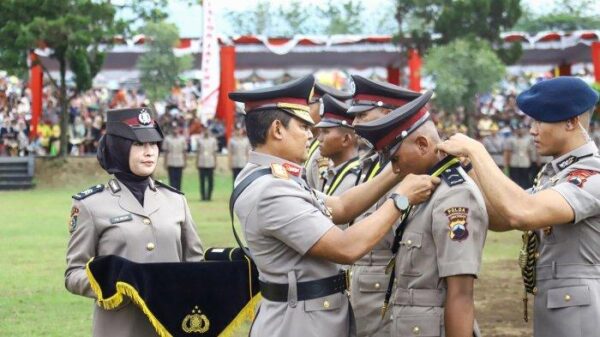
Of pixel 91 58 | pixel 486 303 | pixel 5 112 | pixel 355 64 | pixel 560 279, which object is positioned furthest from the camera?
pixel 355 64

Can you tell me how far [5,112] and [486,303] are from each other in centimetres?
2635

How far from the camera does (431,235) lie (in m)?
4.29

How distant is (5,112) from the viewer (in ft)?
112

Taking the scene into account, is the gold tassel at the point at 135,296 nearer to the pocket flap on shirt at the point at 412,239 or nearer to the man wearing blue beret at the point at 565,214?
the pocket flap on shirt at the point at 412,239

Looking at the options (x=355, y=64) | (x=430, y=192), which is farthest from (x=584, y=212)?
(x=355, y=64)

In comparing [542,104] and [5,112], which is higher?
[542,104]

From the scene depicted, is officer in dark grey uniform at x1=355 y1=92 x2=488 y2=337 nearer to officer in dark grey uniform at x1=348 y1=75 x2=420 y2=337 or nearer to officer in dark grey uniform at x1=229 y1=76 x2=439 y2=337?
officer in dark grey uniform at x1=229 y1=76 x2=439 y2=337

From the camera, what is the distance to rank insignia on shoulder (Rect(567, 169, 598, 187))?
173 inches

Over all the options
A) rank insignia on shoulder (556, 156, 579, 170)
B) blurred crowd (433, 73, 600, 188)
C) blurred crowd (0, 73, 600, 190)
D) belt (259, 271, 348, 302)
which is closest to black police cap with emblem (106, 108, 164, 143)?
belt (259, 271, 348, 302)

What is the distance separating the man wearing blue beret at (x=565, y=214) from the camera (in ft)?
14.2

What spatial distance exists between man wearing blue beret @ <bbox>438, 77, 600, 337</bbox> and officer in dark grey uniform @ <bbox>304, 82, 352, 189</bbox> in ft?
9.54

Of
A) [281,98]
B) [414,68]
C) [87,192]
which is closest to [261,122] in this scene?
[281,98]

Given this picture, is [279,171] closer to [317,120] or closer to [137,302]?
[137,302]

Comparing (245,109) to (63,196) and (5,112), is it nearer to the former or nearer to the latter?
(63,196)
